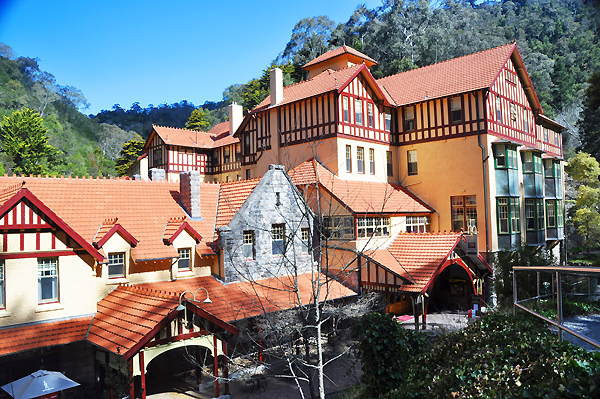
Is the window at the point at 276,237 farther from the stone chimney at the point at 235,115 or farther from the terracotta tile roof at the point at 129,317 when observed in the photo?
the stone chimney at the point at 235,115

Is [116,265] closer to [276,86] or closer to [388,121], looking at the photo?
[276,86]

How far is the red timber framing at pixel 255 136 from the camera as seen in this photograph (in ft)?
104

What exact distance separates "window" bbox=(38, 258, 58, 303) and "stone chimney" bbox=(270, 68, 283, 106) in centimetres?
1958

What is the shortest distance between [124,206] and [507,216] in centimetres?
2249

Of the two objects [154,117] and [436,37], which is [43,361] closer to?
[436,37]

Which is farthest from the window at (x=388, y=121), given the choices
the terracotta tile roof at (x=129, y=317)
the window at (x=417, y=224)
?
the terracotta tile roof at (x=129, y=317)

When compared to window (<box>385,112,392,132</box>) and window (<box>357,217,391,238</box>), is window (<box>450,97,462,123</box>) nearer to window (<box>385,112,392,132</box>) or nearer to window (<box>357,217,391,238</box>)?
window (<box>385,112,392,132</box>)

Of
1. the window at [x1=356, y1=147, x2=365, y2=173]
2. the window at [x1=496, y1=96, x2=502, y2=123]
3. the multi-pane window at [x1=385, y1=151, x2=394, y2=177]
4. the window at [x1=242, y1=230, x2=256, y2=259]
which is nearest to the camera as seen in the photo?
the window at [x1=242, y1=230, x2=256, y2=259]

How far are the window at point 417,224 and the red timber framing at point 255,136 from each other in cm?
1108

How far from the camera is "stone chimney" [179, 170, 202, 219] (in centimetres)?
1925

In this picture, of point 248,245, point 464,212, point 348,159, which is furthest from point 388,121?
point 248,245

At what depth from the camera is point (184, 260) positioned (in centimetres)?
1802

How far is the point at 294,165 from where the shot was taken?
92.1 ft

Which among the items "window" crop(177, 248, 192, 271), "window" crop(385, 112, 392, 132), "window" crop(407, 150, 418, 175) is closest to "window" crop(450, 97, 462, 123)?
"window" crop(407, 150, 418, 175)
